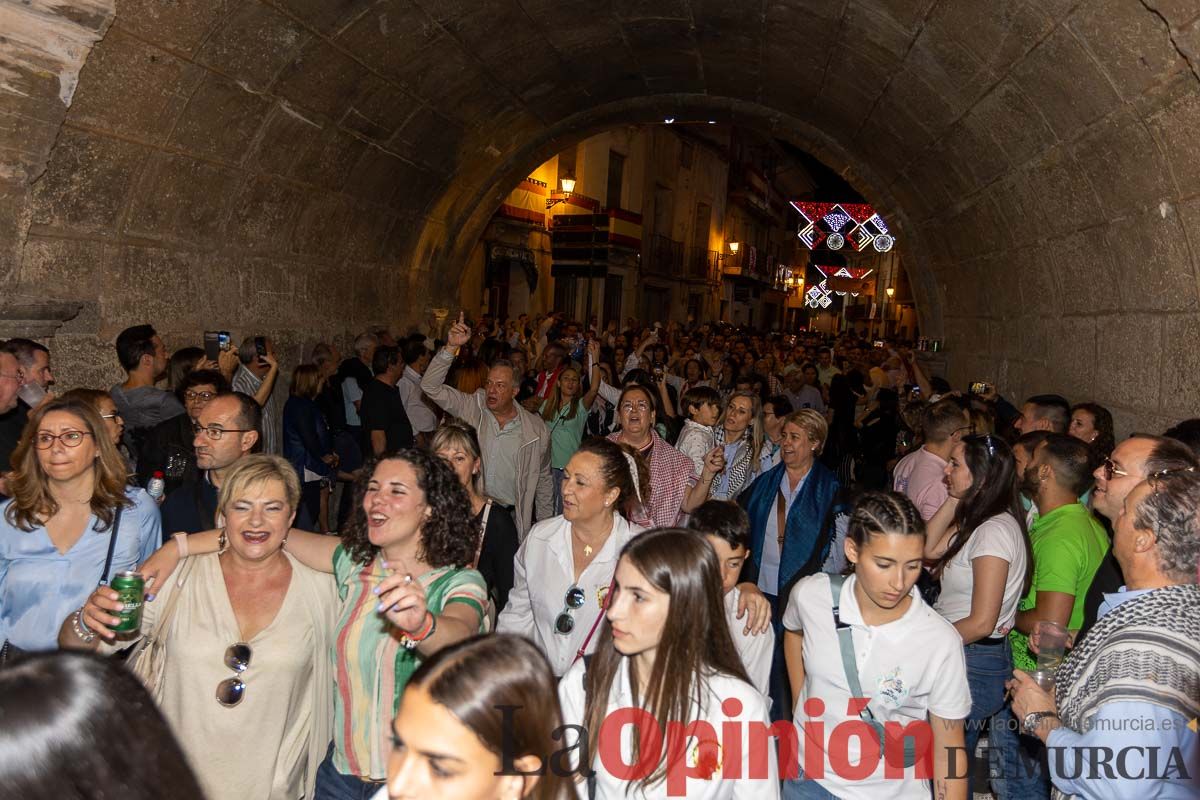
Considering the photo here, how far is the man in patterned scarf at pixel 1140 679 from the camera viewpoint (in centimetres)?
216

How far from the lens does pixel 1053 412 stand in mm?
6027

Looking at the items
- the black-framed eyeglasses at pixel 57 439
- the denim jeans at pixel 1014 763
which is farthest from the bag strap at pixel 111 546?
the denim jeans at pixel 1014 763

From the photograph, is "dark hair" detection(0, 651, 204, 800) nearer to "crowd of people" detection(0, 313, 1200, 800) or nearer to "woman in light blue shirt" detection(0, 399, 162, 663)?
"crowd of people" detection(0, 313, 1200, 800)

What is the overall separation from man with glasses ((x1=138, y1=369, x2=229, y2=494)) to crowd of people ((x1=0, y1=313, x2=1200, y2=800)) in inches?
0.9

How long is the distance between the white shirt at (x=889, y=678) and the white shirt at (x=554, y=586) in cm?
92

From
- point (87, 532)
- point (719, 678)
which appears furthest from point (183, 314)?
point (719, 678)

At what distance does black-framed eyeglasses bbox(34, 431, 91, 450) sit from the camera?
11.0ft

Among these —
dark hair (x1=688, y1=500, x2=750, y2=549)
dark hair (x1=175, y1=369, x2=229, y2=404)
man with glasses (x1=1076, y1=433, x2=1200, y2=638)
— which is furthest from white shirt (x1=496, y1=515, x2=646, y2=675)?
dark hair (x1=175, y1=369, x2=229, y2=404)

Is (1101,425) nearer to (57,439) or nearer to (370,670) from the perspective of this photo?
(370,670)

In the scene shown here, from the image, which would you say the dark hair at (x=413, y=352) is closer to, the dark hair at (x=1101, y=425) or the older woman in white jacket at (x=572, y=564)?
the older woman in white jacket at (x=572, y=564)

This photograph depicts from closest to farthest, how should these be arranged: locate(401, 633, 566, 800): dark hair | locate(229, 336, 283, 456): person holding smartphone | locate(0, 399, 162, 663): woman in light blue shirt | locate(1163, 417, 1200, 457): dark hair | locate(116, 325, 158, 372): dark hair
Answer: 1. locate(401, 633, 566, 800): dark hair
2. locate(0, 399, 162, 663): woman in light blue shirt
3. locate(1163, 417, 1200, 457): dark hair
4. locate(116, 325, 158, 372): dark hair
5. locate(229, 336, 283, 456): person holding smartphone

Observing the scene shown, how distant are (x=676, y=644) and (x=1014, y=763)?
8.00 feet

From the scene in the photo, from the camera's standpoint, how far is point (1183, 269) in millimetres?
5625

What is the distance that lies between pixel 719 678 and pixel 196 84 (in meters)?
6.53
